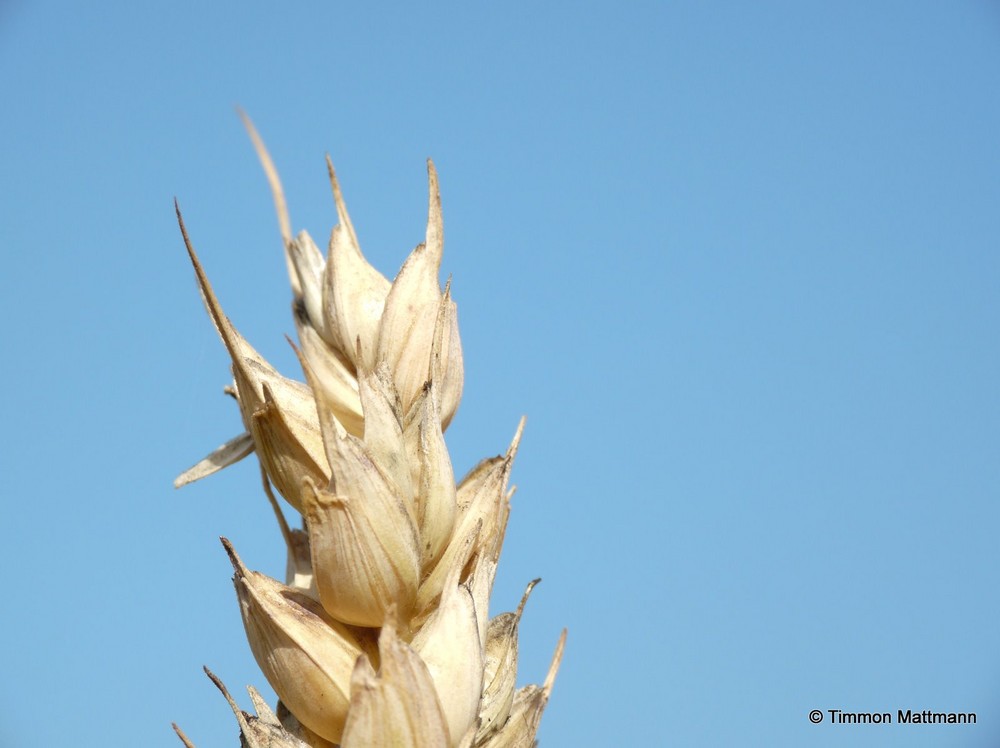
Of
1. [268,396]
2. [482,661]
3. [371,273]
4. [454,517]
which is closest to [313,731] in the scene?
[482,661]

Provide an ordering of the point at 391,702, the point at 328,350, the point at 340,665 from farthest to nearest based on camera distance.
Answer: the point at 328,350 → the point at 340,665 → the point at 391,702

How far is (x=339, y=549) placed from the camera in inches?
62.1

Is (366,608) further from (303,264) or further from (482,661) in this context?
(303,264)

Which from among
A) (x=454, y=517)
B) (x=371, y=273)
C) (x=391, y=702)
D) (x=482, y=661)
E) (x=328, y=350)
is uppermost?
(x=371, y=273)

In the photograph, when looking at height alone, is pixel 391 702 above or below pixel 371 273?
below

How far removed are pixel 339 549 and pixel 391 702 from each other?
24 centimetres

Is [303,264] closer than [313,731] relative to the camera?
No

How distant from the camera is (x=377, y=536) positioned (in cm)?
159

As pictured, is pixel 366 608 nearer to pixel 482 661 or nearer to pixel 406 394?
pixel 482 661

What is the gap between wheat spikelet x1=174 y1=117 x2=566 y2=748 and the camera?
5.13ft

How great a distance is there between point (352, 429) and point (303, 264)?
1.23 feet

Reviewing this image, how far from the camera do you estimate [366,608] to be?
1.62m

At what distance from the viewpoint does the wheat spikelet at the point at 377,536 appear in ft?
5.13

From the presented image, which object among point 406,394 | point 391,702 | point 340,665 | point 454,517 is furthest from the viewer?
point 406,394
